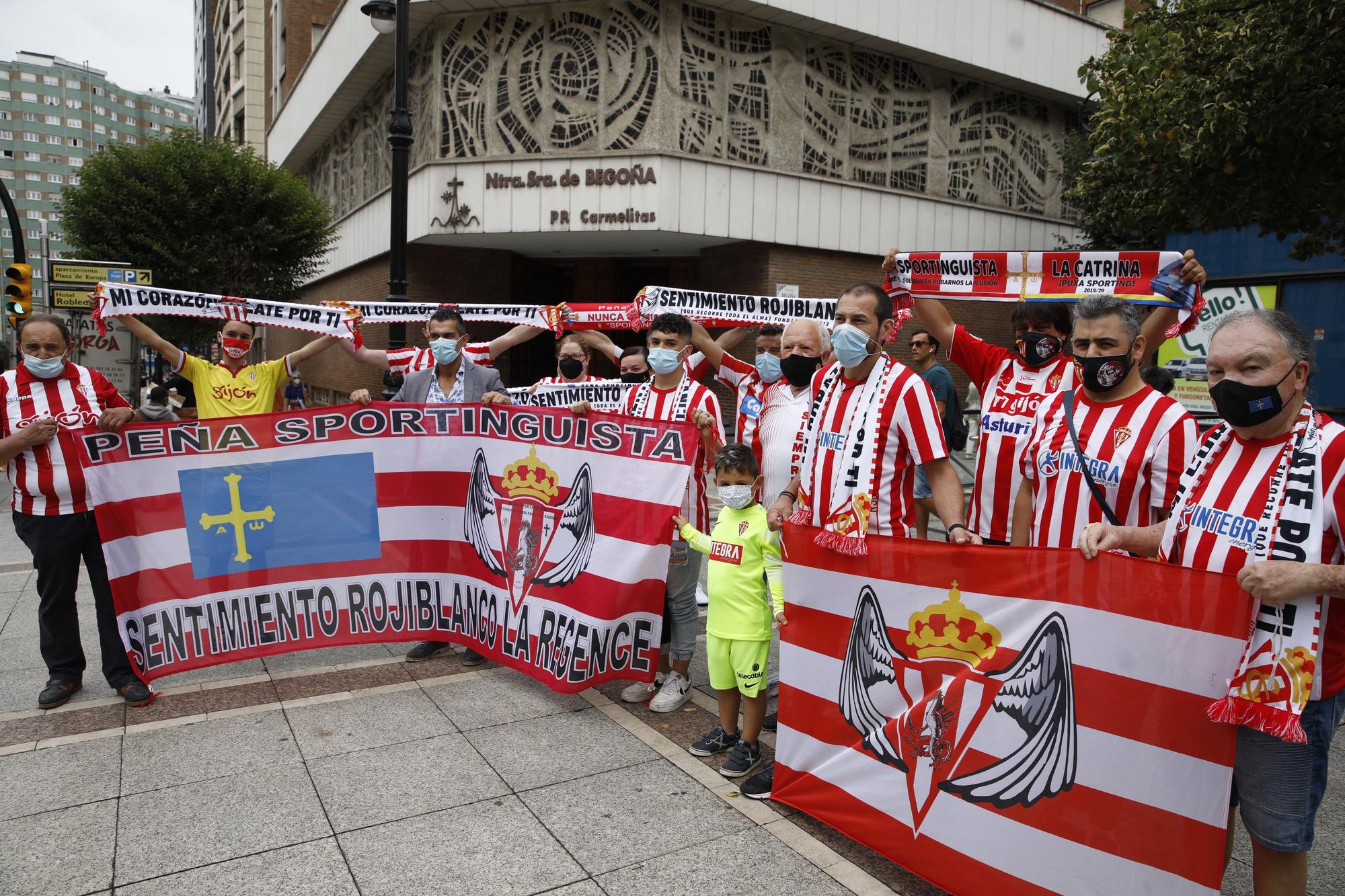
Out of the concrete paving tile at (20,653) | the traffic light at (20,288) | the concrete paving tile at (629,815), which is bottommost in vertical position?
the concrete paving tile at (20,653)

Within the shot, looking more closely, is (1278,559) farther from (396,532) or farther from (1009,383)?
(396,532)

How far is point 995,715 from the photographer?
2939 millimetres

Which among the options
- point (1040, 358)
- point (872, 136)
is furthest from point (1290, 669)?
point (872, 136)

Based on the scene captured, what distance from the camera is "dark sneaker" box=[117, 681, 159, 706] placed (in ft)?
15.4

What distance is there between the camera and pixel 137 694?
4.70 metres

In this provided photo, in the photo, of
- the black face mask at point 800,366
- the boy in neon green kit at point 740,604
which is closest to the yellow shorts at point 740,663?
the boy in neon green kit at point 740,604

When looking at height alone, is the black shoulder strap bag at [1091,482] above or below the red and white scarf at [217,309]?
below

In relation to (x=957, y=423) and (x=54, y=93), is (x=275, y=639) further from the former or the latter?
(x=54, y=93)

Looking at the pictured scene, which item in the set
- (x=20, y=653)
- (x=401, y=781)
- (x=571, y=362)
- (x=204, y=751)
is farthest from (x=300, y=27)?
(x=401, y=781)

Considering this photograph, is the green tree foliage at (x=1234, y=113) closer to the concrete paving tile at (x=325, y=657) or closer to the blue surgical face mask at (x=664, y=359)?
the blue surgical face mask at (x=664, y=359)

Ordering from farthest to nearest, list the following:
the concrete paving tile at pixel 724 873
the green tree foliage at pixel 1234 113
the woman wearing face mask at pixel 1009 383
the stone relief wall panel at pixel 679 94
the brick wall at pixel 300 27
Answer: the brick wall at pixel 300 27
the stone relief wall panel at pixel 679 94
the green tree foliage at pixel 1234 113
the woman wearing face mask at pixel 1009 383
the concrete paving tile at pixel 724 873

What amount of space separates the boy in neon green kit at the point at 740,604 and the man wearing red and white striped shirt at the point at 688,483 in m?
0.57

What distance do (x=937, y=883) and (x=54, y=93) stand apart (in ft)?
580

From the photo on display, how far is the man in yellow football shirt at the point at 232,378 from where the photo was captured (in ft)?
18.8
